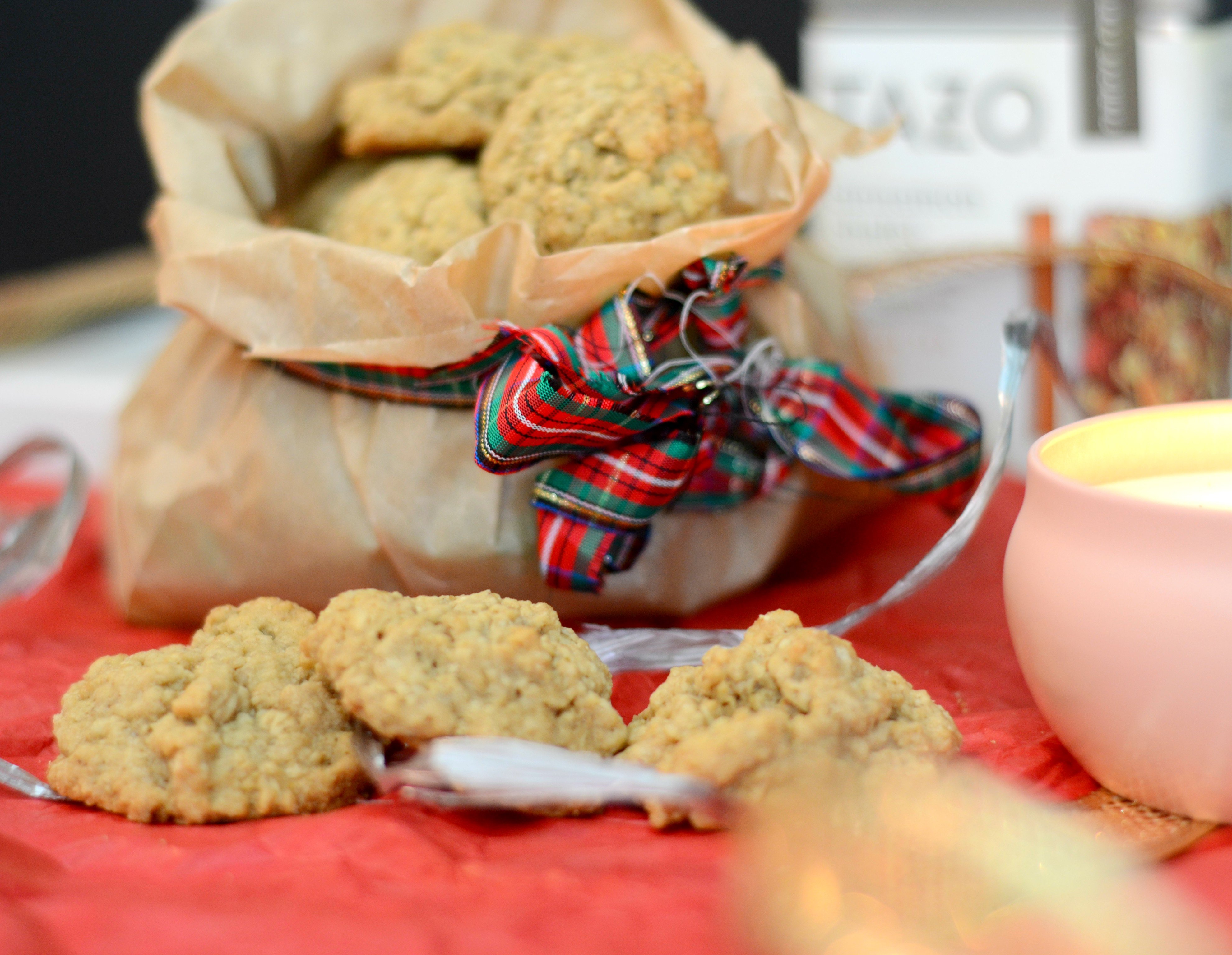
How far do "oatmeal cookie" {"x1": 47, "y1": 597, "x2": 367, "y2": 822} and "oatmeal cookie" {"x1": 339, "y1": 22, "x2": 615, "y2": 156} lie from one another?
336 mm

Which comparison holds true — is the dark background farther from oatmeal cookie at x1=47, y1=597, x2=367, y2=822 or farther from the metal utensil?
oatmeal cookie at x1=47, y1=597, x2=367, y2=822

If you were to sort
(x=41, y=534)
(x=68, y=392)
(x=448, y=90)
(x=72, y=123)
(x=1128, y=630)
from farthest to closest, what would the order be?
(x=72, y=123)
(x=68, y=392)
(x=41, y=534)
(x=448, y=90)
(x=1128, y=630)

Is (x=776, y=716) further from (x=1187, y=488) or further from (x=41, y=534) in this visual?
(x=41, y=534)

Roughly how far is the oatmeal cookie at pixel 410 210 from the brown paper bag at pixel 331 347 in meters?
0.04

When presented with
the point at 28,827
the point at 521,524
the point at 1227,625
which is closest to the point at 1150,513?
the point at 1227,625

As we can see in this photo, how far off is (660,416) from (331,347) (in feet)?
0.57

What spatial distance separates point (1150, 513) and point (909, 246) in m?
0.60

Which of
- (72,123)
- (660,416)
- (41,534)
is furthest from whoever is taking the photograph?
(72,123)

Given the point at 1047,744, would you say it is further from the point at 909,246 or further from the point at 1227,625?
the point at 909,246

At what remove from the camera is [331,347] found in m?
0.60

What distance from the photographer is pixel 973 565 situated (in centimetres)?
74

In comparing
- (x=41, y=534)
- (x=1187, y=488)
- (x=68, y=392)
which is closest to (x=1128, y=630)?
(x=1187, y=488)

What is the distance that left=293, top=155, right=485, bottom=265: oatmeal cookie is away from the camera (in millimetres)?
633

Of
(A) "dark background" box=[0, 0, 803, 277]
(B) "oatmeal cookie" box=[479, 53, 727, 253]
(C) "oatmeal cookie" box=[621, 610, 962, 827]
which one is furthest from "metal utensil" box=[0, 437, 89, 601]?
(A) "dark background" box=[0, 0, 803, 277]
